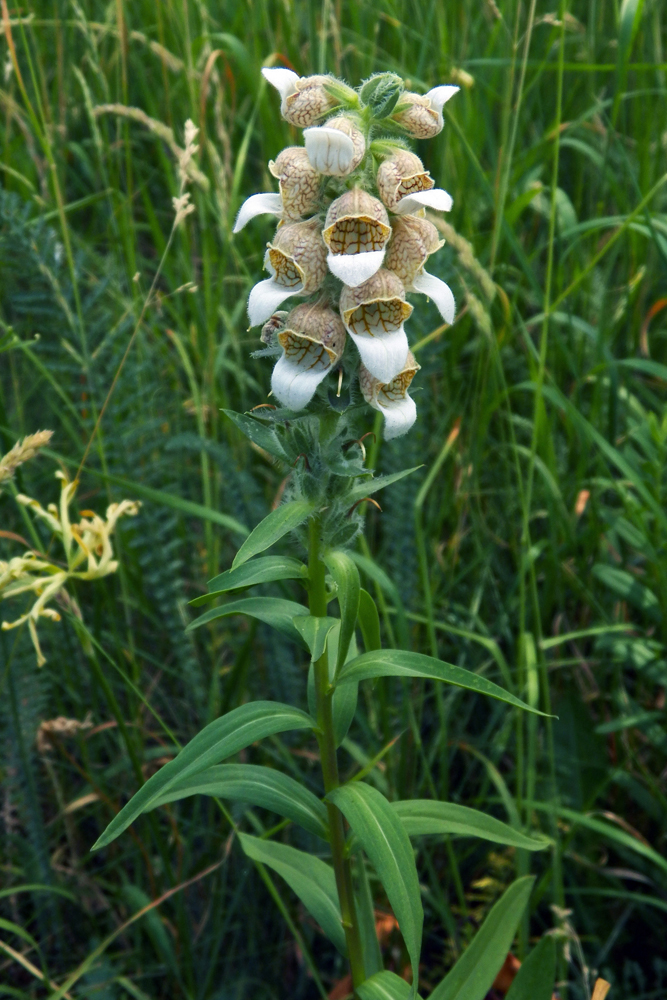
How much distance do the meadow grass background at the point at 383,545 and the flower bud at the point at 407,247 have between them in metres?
0.59

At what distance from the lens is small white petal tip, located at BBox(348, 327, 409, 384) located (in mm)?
1191

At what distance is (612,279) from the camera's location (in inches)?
119

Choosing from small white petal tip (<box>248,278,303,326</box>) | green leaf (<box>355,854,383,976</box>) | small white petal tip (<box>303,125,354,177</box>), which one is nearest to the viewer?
small white petal tip (<box>303,125,354,177</box>)

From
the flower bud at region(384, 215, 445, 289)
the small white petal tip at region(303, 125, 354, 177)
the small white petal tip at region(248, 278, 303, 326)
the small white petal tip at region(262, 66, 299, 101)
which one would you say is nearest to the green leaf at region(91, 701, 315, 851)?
the small white petal tip at region(248, 278, 303, 326)

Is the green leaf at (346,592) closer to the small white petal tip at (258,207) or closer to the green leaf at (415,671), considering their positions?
the green leaf at (415,671)

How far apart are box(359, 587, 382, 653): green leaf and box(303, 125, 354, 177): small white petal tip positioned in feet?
2.21

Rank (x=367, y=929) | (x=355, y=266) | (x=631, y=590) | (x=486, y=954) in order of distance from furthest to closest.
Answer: (x=631, y=590)
(x=367, y=929)
(x=486, y=954)
(x=355, y=266)

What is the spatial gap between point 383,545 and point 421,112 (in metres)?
1.36

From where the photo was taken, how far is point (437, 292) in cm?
134

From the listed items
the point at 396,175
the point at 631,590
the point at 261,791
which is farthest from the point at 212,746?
the point at 631,590

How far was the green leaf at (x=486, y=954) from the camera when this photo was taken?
1.45m

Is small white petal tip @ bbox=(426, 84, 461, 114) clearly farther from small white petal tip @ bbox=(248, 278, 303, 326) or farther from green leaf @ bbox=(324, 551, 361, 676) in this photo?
green leaf @ bbox=(324, 551, 361, 676)

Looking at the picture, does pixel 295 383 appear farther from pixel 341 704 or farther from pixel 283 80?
pixel 341 704

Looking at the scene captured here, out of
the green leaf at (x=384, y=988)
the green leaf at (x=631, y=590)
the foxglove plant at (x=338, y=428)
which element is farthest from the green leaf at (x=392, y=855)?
the green leaf at (x=631, y=590)
